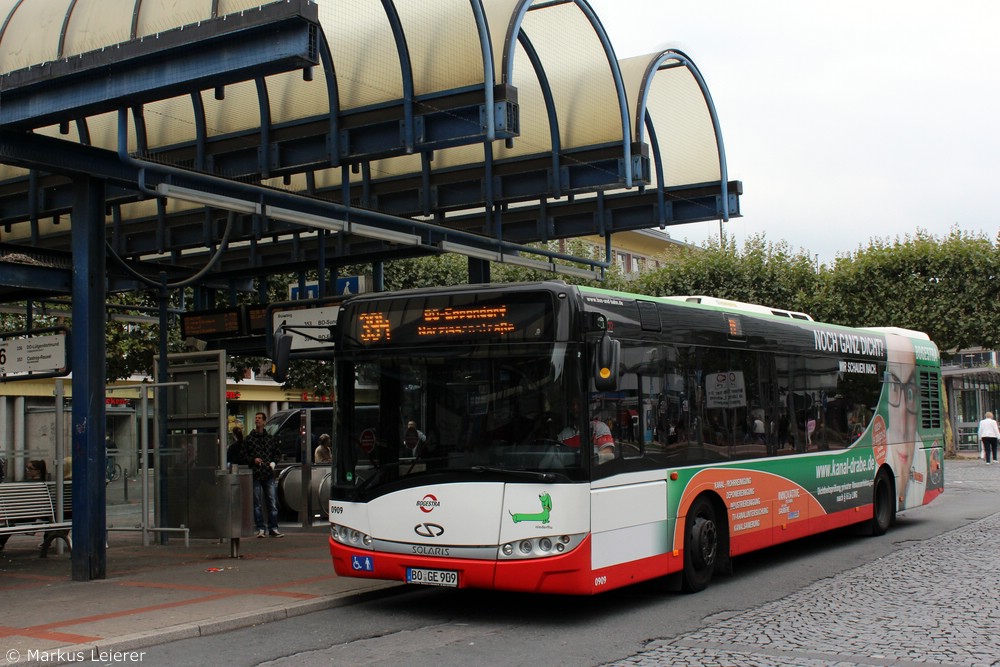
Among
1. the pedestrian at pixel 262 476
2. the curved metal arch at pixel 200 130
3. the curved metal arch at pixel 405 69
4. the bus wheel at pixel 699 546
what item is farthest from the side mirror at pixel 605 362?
the pedestrian at pixel 262 476

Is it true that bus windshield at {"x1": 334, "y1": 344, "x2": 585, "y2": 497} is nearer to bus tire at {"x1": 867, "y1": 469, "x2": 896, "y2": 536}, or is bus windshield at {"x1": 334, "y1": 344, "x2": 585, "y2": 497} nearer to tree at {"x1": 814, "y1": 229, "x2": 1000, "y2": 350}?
bus tire at {"x1": 867, "y1": 469, "x2": 896, "y2": 536}

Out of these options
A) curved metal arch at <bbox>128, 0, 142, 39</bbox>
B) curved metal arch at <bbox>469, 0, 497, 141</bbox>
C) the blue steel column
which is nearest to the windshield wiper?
curved metal arch at <bbox>469, 0, 497, 141</bbox>

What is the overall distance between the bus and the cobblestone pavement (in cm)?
102

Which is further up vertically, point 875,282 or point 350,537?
point 875,282

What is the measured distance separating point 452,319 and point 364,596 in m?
2.94

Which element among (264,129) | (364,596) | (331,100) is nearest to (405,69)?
(331,100)

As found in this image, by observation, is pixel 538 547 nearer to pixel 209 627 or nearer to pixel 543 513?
pixel 543 513

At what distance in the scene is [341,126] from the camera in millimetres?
12359

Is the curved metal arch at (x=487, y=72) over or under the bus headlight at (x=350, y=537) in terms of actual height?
over

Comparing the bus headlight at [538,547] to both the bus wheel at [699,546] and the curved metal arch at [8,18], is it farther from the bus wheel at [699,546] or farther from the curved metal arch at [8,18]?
the curved metal arch at [8,18]

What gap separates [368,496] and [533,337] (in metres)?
2.01

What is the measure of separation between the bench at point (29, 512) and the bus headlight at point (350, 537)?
5.73 metres

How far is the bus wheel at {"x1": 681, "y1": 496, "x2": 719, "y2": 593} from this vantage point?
10.2 m

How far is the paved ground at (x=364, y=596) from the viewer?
24.8ft
